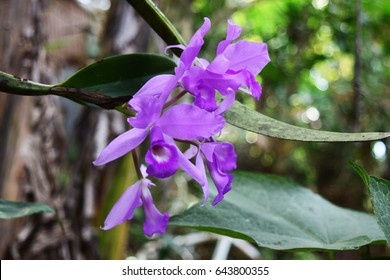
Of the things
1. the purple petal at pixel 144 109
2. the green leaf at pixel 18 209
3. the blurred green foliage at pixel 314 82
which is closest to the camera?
the purple petal at pixel 144 109

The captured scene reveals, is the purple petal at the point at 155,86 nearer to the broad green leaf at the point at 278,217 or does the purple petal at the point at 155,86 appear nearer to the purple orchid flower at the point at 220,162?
the purple orchid flower at the point at 220,162

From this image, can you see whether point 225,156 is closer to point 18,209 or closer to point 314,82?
point 18,209

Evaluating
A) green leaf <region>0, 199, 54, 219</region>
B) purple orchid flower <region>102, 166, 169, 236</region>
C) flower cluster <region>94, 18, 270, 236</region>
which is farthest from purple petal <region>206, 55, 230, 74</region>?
green leaf <region>0, 199, 54, 219</region>

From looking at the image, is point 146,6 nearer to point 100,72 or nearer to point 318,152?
point 100,72

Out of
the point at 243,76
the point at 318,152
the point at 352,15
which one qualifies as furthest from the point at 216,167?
the point at 318,152

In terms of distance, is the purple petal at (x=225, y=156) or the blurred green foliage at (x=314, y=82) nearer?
the purple petal at (x=225, y=156)

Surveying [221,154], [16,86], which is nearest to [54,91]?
[16,86]

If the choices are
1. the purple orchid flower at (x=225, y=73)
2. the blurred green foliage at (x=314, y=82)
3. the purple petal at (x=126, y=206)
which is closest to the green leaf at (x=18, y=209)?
the purple petal at (x=126, y=206)
